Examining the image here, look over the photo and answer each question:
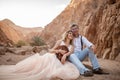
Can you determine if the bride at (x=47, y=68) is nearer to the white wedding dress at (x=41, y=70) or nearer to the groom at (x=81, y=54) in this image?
the white wedding dress at (x=41, y=70)

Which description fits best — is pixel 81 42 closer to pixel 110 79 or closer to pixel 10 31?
pixel 110 79

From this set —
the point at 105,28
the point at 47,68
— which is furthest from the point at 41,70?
the point at 105,28

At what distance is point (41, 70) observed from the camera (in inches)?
241

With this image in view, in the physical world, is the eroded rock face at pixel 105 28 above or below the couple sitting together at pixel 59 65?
above

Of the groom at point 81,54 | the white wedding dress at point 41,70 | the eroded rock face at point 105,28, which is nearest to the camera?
the white wedding dress at point 41,70

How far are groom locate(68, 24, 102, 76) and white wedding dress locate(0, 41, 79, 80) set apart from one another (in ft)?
0.51

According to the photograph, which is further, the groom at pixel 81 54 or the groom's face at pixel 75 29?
the groom's face at pixel 75 29

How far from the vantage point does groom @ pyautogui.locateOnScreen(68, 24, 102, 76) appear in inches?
246

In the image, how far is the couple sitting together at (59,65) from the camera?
580 cm

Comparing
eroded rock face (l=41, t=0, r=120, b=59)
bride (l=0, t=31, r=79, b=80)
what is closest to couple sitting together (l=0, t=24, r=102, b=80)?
bride (l=0, t=31, r=79, b=80)

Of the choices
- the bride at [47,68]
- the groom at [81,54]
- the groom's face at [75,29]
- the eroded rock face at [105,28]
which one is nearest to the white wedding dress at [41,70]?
the bride at [47,68]

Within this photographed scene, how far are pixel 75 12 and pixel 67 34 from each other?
38677 mm

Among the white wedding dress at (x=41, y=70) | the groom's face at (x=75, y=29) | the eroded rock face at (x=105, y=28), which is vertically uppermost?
the eroded rock face at (x=105, y=28)

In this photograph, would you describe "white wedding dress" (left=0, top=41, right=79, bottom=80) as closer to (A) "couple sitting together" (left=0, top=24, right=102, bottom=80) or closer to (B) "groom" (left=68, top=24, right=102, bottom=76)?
(A) "couple sitting together" (left=0, top=24, right=102, bottom=80)
